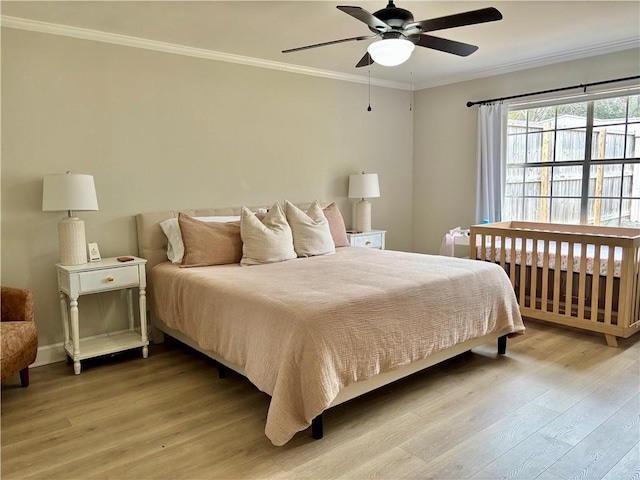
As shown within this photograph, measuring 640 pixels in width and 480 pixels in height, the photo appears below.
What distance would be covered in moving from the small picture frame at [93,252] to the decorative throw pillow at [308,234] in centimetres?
149

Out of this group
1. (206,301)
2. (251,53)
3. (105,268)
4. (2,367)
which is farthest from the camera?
(251,53)

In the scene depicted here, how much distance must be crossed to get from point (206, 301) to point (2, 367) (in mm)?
1156

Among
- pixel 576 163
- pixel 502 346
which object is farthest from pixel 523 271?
pixel 576 163

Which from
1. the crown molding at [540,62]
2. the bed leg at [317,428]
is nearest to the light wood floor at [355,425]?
the bed leg at [317,428]

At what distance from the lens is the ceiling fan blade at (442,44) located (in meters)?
2.76

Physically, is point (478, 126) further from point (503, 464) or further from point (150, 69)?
point (503, 464)

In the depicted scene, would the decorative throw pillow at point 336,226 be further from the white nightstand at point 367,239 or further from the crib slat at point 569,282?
the crib slat at point 569,282

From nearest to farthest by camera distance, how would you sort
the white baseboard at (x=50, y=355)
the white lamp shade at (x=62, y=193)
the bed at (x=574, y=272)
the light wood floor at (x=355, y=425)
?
1. the light wood floor at (x=355, y=425)
2. the white lamp shade at (x=62, y=193)
3. the white baseboard at (x=50, y=355)
4. the bed at (x=574, y=272)

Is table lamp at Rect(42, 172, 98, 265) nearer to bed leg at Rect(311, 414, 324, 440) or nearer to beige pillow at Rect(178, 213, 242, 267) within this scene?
beige pillow at Rect(178, 213, 242, 267)

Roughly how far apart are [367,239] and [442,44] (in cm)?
242

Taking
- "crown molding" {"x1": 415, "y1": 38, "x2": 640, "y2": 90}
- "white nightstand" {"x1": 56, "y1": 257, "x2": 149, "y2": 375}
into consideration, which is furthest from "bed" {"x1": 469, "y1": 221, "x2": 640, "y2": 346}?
"white nightstand" {"x1": 56, "y1": 257, "x2": 149, "y2": 375}

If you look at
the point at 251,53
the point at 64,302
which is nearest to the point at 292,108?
the point at 251,53

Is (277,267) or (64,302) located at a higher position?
(277,267)

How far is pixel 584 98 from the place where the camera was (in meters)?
4.32
